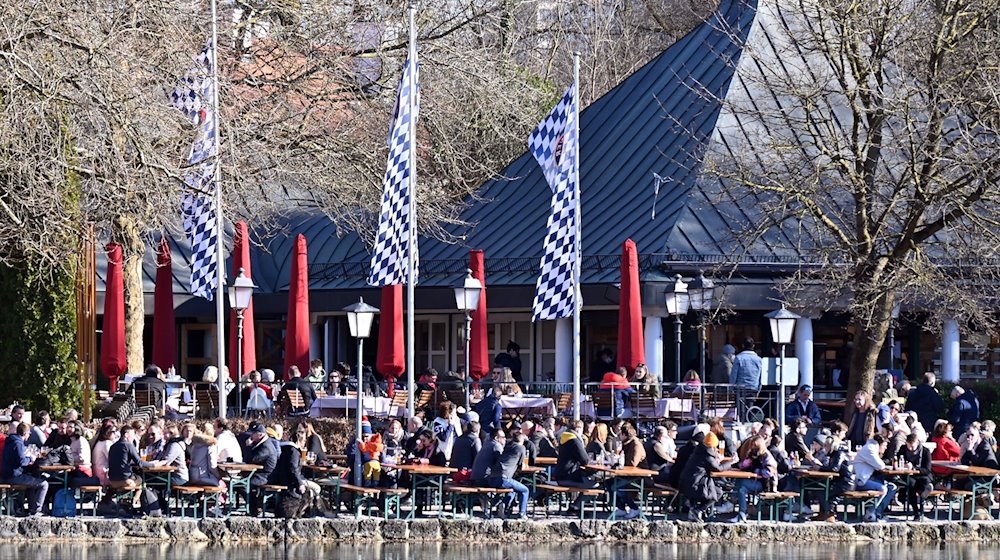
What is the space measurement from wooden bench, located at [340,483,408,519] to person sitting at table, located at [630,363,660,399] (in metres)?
6.94

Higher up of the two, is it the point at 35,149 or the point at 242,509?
the point at 35,149

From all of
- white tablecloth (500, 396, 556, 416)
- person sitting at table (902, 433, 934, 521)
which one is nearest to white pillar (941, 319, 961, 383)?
white tablecloth (500, 396, 556, 416)

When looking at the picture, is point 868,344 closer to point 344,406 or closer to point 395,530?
point 344,406

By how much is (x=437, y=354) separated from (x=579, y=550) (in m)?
22.3

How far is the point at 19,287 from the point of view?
26609 mm

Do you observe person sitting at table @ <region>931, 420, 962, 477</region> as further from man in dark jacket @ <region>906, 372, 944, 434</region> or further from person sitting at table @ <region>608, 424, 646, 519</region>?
man in dark jacket @ <region>906, 372, 944, 434</region>

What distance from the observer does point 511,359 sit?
118 feet

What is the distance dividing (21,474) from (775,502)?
27.8ft

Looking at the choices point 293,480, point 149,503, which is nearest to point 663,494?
point 293,480

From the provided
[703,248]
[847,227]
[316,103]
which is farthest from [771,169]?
[316,103]

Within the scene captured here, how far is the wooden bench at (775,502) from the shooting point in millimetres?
20828

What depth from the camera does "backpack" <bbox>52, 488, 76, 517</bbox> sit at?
20781 mm

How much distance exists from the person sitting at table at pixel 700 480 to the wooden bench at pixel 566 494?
100 cm

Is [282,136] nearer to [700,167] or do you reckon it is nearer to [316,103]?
[316,103]
